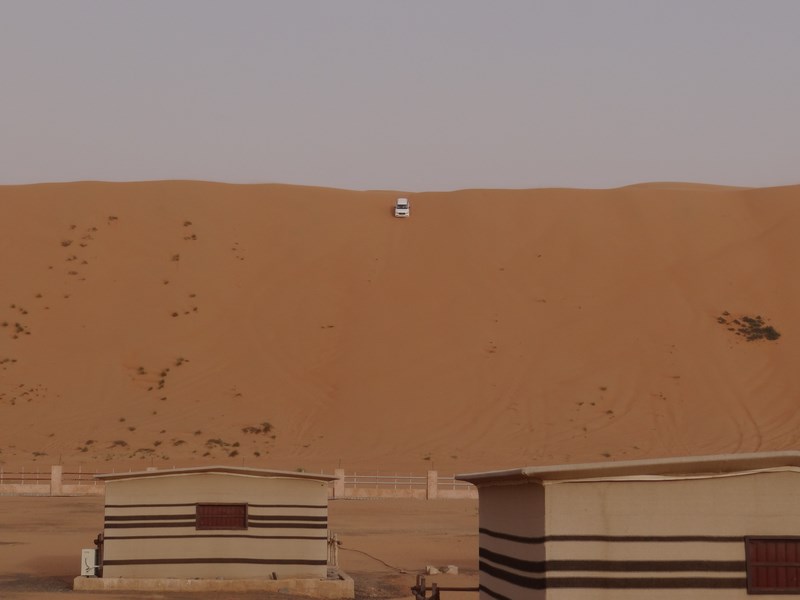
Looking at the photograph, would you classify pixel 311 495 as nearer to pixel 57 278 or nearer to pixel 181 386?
pixel 181 386

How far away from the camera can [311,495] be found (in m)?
21.0

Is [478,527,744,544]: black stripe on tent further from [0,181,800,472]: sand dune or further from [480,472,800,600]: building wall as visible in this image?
[0,181,800,472]: sand dune

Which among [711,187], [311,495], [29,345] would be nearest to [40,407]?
[29,345]

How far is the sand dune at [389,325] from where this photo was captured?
2173 inches

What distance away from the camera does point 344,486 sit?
4538cm

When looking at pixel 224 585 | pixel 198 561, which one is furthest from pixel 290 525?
pixel 198 561

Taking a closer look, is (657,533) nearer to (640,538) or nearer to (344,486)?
(640,538)

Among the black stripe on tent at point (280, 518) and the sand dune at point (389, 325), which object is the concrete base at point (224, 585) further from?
the sand dune at point (389, 325)

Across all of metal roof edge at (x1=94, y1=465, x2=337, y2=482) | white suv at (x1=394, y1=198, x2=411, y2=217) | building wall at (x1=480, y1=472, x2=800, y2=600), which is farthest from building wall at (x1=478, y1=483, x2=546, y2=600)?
white suv at (x1=394, y1=198, x2=411, y2=217)

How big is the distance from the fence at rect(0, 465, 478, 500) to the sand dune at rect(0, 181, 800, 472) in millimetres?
3380

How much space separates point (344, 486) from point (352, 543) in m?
15.4

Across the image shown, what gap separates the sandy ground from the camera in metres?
21.7

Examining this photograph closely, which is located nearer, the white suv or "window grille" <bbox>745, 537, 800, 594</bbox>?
"window grille" <bbox>745, 537, 800, 594</bbox>

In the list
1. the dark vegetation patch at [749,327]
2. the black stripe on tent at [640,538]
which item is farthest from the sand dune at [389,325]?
the black stripe on tent at [640,538]
